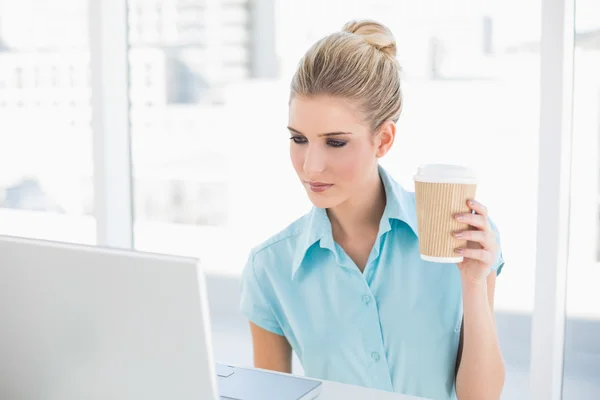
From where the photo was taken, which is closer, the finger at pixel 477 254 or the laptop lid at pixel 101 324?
the laptop lid at pixel 101 324

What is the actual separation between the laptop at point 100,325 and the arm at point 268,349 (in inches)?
29.3

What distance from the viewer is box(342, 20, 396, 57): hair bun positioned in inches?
58.2

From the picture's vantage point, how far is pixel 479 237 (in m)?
1.13

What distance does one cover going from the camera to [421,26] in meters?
2.80

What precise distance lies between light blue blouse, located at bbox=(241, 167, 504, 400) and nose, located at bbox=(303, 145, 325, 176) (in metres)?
0.17

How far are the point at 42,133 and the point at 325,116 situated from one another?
2.28 metres

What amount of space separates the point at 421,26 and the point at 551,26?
0.92 m

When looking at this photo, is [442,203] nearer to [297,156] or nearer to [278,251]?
[297,156]

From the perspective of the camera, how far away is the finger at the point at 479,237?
3.64ft

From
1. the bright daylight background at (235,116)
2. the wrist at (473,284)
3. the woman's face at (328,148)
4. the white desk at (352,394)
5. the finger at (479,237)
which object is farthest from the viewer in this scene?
the bright daylight background at (235,116)

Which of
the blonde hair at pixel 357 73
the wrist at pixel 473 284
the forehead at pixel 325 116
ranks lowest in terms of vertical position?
the wrist at pixel 473 284

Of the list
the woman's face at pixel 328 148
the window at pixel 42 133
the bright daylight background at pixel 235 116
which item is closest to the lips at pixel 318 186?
the woman's face at pixel 328 148

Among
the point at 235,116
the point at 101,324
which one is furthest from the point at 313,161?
the point at 235,116

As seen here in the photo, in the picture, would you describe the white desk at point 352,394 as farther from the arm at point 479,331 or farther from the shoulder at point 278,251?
the shoulder at point 278,251
